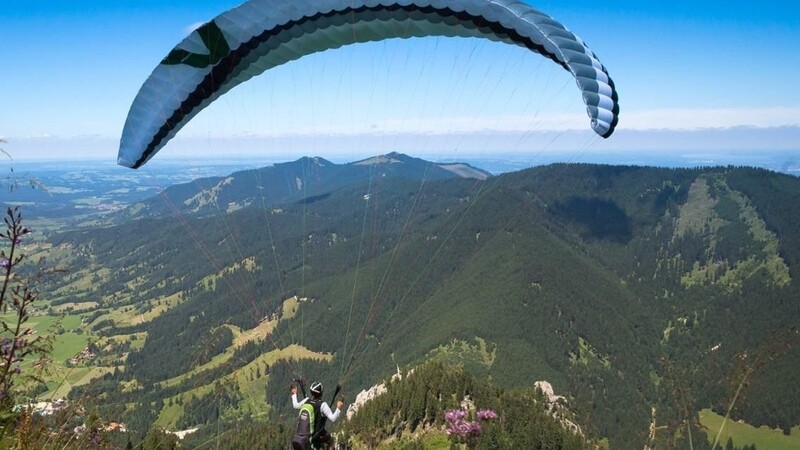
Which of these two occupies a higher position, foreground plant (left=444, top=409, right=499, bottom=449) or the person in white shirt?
foreground plant (left=444, top=409, right=499, bottom=449)

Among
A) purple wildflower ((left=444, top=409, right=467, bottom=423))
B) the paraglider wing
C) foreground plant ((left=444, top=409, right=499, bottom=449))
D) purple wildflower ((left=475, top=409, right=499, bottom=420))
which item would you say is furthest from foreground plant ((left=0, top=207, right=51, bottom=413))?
the paraglider wing

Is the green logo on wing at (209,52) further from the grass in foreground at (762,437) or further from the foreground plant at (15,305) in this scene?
the grass in foreground at (762,437)

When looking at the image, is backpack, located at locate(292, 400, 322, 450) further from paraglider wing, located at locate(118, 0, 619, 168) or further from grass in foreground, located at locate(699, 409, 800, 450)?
grass in foreground, located at locate(699, 409, 800, 450)

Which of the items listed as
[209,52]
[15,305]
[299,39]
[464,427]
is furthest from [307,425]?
[299,39]

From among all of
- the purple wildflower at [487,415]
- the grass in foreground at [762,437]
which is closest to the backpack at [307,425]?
the purple wildflower at [487,415]

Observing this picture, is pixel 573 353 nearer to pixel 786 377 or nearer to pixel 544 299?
pixel 544 299

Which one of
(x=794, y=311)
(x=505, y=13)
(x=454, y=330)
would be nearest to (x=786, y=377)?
(x=794, y=311)
